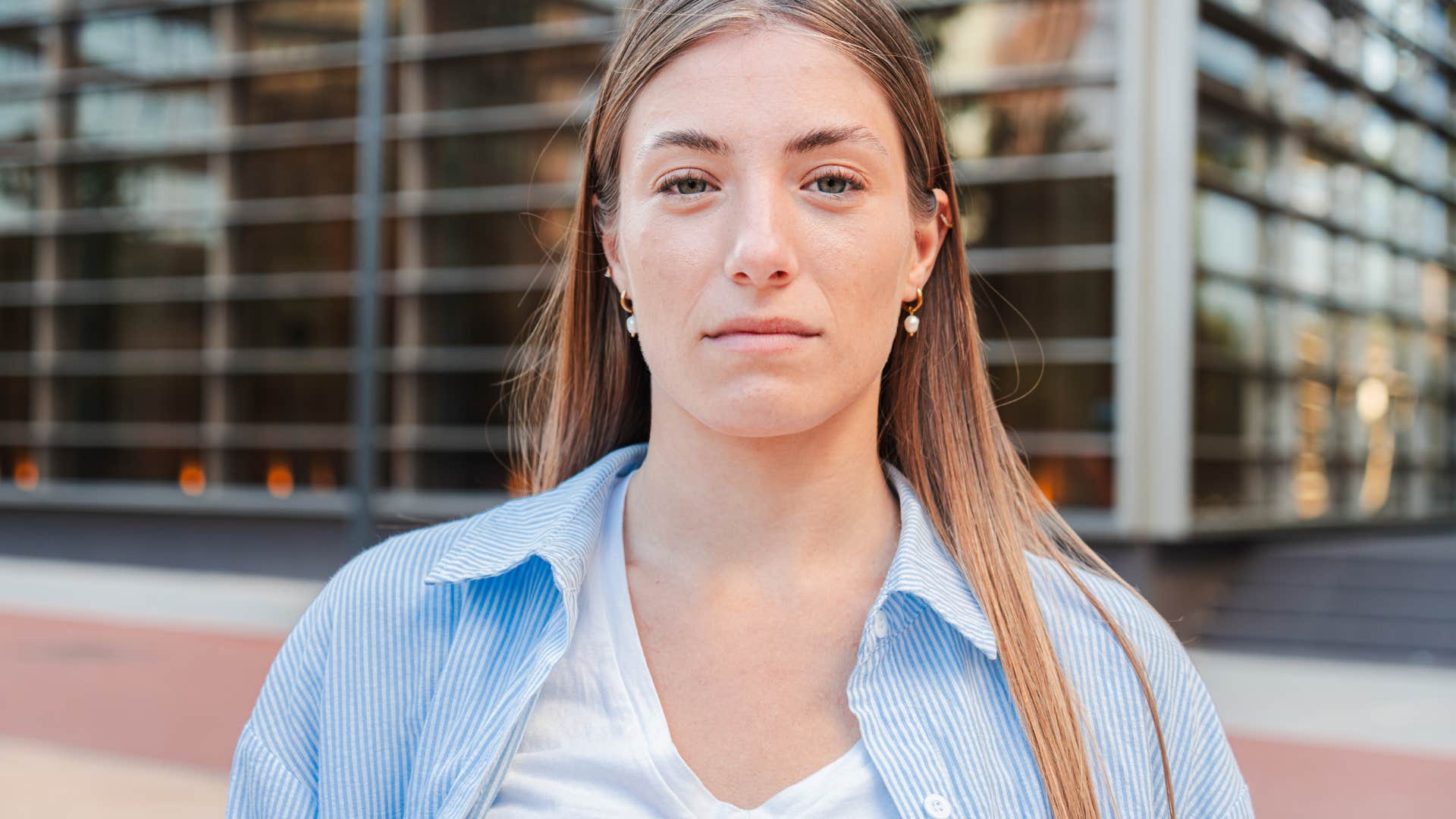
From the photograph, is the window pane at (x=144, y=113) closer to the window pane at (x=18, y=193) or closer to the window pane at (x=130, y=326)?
the window pane at (x=18, y=193)

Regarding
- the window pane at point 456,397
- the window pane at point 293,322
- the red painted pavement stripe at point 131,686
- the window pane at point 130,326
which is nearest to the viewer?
the red painted pavement stripe at point 131,686

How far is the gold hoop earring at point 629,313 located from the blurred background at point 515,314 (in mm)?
5183

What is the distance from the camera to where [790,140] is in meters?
1.55

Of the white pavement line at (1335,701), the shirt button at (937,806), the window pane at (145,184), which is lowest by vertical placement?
the white pavement line at (1335,701)

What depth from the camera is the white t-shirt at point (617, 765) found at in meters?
1.51

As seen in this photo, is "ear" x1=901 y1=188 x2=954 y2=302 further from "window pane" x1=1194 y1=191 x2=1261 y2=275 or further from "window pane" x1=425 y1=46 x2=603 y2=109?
"window pane" x1=425 y1=46 x2=603 y2=109

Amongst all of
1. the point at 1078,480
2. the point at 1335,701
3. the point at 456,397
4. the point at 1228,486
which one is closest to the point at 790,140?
the point at 1335,701

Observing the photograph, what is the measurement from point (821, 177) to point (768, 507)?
1.28ft

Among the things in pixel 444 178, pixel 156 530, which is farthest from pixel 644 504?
pixel 156 530

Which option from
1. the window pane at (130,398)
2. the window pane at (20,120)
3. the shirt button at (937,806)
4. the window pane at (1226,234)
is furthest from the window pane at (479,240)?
the shirt button at (937,806)

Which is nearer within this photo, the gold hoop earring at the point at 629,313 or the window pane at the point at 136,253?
the gold hoop earring at the point at 629,313

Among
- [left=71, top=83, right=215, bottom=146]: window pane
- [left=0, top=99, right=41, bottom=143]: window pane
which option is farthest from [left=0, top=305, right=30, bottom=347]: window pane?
[left=71, top=83, right=215, bottom=146]: window pane

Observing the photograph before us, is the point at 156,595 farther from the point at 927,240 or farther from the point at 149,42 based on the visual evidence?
the point at 927,240

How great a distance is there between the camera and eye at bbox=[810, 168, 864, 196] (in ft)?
5.17
